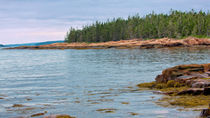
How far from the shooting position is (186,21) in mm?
141625

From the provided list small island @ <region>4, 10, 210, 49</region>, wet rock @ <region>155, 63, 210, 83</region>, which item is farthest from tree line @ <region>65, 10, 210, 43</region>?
wet rock @ <region>155, 63, 210, 83</region>

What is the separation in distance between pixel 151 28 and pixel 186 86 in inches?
Result: 5385

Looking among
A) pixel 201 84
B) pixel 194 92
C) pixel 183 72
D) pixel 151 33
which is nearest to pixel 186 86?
pixel 201 84

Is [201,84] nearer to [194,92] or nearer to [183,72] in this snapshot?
[194,92]

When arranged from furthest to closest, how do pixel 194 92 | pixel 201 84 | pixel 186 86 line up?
pixel 186 86, pixel 201 84, pixel 194 92

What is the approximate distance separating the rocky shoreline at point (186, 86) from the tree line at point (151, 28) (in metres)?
115

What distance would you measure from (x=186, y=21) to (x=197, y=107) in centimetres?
13765

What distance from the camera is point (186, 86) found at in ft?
58.4

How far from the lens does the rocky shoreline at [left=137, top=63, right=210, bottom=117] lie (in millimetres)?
13052

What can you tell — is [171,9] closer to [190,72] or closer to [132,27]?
[132,27]

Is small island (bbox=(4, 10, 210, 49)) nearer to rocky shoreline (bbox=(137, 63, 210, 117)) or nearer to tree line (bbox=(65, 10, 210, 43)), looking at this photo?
tree line (bbox=(65, 10, 210, 43))

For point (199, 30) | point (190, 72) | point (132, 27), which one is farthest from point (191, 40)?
point (190, 72)

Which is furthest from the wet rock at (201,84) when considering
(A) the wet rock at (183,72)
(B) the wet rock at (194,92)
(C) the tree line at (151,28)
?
(C) the tree line at (151,28)

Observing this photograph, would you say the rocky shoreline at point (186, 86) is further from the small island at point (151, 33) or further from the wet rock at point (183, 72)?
the small island at point (151, 33)
